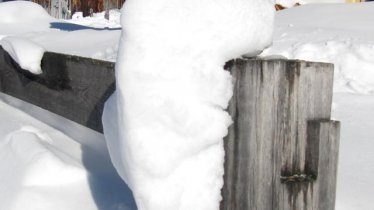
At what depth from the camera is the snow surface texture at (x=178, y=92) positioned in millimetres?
1257

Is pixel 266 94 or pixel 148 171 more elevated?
pixel 266 94

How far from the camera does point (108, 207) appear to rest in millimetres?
1639

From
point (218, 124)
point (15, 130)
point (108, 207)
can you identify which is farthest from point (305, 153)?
point (15, 130)

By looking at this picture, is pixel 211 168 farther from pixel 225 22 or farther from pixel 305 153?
pixel 225 22

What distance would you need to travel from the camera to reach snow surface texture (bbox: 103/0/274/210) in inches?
49.5

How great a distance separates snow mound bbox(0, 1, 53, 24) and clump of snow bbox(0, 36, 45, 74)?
5838 millimetres

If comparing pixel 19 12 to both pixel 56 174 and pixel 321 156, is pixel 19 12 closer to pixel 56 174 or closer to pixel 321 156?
pixel 56 174

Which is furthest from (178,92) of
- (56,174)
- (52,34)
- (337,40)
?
(52,34)

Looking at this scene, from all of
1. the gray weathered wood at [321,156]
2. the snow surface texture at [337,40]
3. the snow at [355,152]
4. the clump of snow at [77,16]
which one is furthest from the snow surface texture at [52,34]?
the clump of snow at [77,16]

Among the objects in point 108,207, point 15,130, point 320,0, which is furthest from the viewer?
point 320,0

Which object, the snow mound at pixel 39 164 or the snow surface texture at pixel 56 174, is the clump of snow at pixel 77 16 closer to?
the snow surface texture at pixel 56 174

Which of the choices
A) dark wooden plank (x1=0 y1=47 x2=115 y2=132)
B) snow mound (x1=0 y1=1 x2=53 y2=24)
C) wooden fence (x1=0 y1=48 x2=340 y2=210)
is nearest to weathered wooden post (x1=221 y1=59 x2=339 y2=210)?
wooden fence (x1=0 y1=48 x2=340 y2=210)

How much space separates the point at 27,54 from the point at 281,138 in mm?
1715

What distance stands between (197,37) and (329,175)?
1.83 feet
